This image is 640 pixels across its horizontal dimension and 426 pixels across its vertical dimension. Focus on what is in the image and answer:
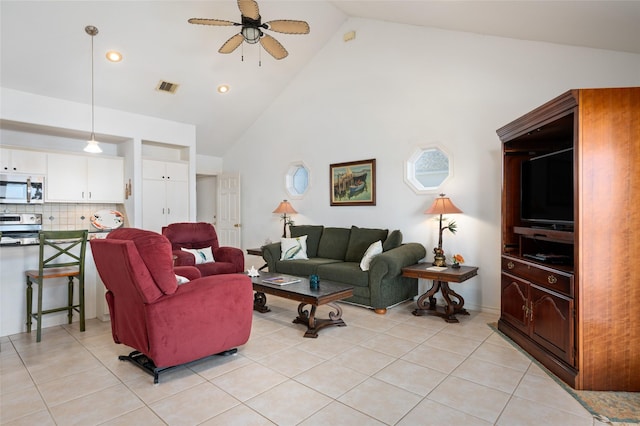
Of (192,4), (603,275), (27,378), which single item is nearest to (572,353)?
(603,275)

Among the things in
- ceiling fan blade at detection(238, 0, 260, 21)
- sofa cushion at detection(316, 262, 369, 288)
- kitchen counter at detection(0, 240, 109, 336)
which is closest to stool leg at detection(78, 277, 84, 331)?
kitchen counter at detection(0, 240, 109, 336)

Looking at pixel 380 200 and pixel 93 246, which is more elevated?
pixel 380 200

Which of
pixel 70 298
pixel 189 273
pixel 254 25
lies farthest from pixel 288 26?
pixel 70 298

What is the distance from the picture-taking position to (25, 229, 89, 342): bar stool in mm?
3373

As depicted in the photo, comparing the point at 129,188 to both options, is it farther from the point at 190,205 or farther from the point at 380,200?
the point at 380,200

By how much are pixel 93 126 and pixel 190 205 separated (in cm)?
200

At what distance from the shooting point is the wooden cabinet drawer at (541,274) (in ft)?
8.16

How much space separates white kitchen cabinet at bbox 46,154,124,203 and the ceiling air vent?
1447 millimetres

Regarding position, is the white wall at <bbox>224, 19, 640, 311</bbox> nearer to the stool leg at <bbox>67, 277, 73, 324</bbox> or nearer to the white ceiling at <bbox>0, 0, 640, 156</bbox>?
the white ceiling at <bbox>0, 0, 640, 156</bbox>

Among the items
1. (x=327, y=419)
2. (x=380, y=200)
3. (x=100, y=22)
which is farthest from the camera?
(x=380, y=200)

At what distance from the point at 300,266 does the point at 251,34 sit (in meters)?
2.95

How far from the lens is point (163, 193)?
6160mm

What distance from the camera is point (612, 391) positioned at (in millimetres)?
2318

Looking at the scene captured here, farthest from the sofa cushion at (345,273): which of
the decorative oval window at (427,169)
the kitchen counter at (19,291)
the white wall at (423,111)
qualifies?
the kitchen counter at (19,291)
